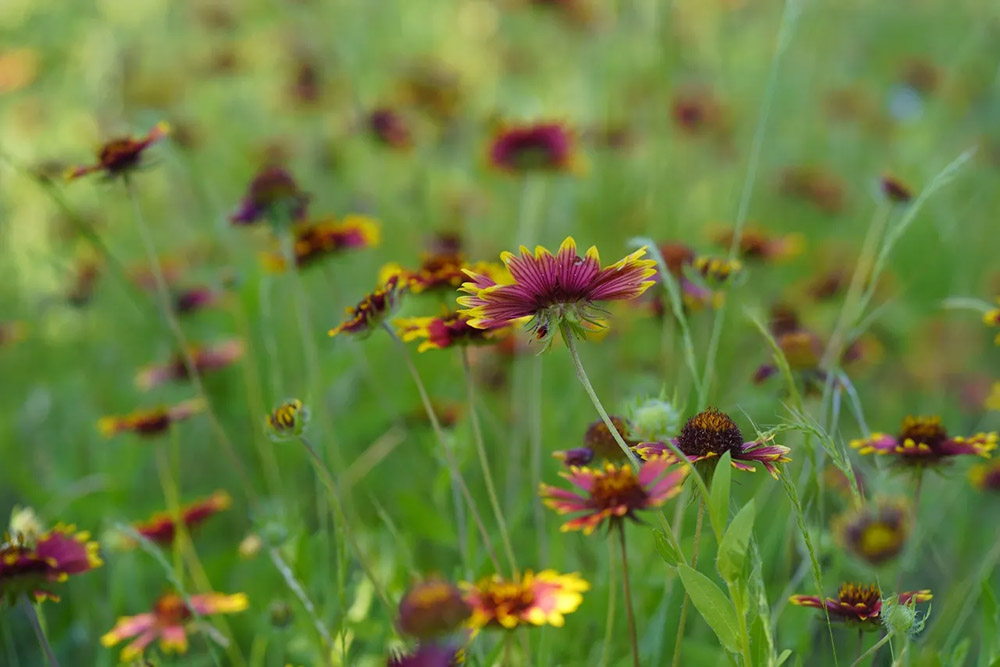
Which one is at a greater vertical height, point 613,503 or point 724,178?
point 613,503

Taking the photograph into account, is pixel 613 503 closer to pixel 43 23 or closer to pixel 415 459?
pixel 415 459

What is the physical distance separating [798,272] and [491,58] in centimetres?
146

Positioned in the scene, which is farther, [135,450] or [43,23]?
[43,23]

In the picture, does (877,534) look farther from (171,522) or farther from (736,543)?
(171,522)

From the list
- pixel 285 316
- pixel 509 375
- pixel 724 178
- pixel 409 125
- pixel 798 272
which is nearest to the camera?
pixel 509 375

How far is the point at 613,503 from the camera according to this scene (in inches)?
31.2

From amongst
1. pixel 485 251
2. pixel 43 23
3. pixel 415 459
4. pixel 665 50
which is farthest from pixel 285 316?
pixel 43 23

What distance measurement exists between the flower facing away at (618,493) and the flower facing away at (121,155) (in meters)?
0.75

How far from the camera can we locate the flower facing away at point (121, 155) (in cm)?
121

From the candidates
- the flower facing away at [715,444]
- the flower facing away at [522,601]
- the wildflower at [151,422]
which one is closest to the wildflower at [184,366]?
the wildflower at [151,422]

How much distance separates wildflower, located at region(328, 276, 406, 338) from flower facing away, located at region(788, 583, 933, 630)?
1.68ft

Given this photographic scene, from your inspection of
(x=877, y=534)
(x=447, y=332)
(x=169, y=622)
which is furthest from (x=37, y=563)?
(x=877, y=534)

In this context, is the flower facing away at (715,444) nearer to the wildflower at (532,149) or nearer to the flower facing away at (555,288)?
the flower facing away at (555,288)

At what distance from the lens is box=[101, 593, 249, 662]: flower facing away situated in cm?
111
